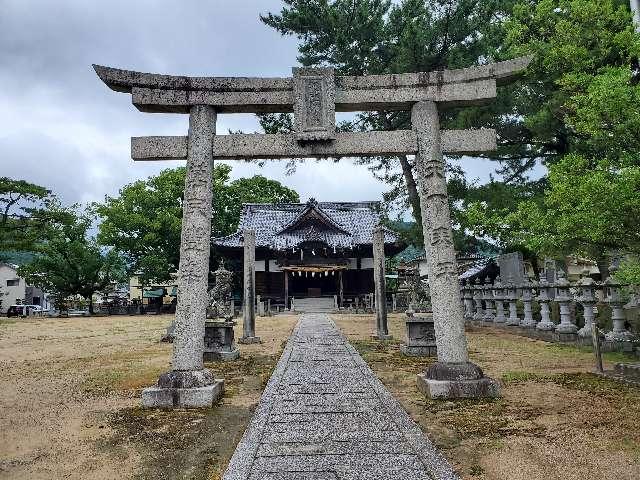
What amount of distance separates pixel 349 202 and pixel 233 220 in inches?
439

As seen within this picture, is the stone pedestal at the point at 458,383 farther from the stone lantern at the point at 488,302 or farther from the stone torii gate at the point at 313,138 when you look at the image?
the stone lantern at the point at 488,302

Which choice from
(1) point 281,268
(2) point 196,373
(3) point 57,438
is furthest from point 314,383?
(1) point 281,268

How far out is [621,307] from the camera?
9328mm

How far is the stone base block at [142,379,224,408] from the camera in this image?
5.71 m

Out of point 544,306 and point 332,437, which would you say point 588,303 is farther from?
point 332,437

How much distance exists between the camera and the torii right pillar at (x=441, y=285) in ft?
19.3

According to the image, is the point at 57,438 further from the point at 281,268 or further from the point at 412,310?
the point at 281,268

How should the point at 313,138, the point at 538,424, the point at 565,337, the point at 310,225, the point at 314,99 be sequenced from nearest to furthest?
1. the point at 538,424
2. the point at 313,138
3. the point at 314,99
4. the point at 565,337
5. the point at 310,225

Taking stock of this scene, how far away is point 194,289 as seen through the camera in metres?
6.18

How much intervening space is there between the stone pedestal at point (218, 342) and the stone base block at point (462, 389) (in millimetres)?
5142

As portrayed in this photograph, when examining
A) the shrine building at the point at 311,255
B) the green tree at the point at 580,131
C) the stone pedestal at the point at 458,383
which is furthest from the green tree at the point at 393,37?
the shrine building at the point at 311,255

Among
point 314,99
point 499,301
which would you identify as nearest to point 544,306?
point 499,301

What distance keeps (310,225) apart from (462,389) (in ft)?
102

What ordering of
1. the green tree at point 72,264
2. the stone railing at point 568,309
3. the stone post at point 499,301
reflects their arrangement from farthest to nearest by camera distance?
the green tree at point 72,264 < the stone post at point 499,301 < the stone railing at point 568,309
